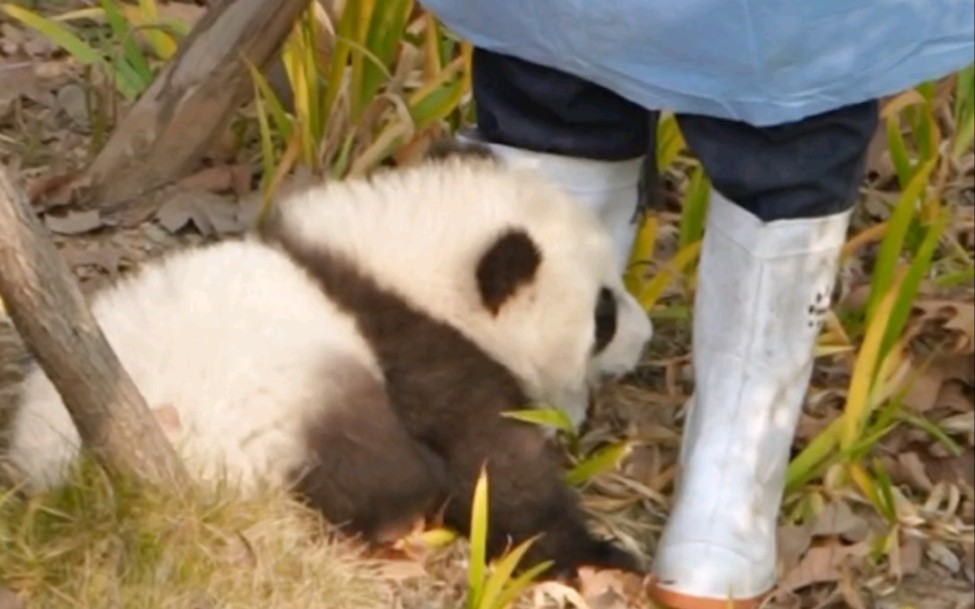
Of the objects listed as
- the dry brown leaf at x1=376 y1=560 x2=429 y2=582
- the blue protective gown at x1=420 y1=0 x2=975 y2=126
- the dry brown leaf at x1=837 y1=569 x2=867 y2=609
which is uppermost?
the blue protective gown at x1=420 y1=0 x2=975 y2=126

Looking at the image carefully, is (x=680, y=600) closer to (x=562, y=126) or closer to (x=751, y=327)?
(x=751, y=327)

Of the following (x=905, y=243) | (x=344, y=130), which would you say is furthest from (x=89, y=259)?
(x=905, y=243)

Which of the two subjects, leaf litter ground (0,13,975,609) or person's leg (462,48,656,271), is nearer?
leaf litter ground (0,13,975,609)

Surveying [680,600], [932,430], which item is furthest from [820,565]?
[932,430]

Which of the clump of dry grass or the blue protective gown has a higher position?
the blue protective gown

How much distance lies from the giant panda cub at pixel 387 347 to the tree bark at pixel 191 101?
1.82 feet

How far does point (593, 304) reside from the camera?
109 inches

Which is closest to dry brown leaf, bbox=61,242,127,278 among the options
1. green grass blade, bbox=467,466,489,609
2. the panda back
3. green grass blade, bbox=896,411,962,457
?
the panda back

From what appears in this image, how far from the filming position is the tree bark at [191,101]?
10.6 feet

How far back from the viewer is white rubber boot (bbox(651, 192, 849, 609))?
2617 mm

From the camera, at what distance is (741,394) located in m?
2.69

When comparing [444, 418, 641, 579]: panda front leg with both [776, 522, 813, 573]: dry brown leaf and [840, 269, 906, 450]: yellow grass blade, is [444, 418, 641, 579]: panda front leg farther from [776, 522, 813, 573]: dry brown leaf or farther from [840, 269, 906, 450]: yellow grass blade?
[840, 269, 906, 450]: yellow grass blade

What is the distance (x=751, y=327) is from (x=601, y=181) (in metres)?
0.40

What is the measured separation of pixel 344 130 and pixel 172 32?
0.43m
